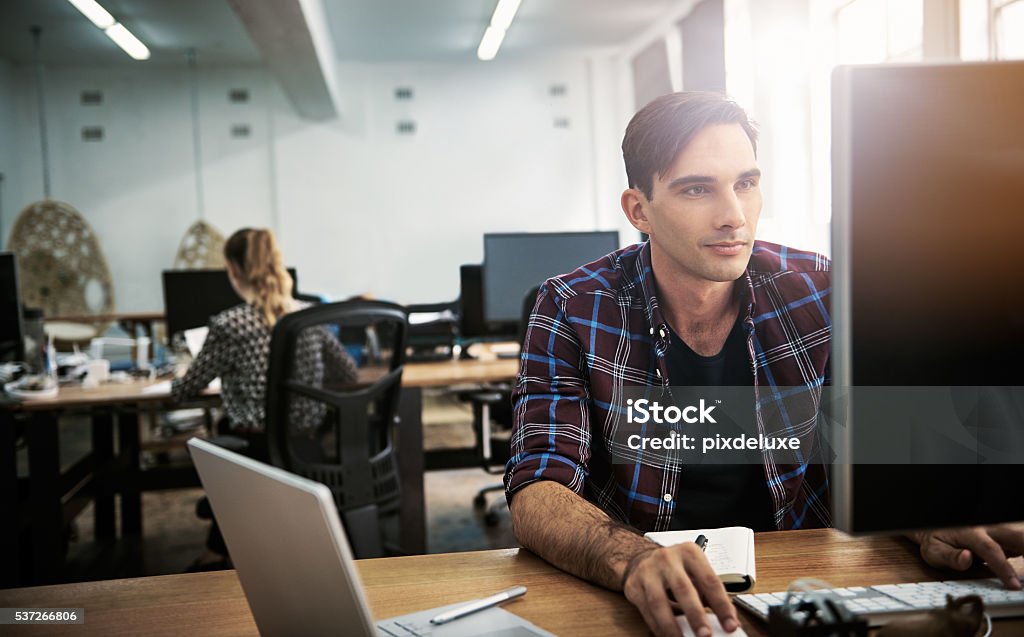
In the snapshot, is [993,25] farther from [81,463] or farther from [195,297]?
[81,463]

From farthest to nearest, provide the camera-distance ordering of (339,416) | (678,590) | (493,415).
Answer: (493,415), (339,416), (678,590)

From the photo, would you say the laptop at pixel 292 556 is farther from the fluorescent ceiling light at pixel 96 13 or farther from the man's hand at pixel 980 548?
the fluorescent ceiling light at pixel 96 13

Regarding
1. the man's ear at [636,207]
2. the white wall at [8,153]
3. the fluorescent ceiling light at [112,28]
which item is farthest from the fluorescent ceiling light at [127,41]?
the man's ear at [636,207]

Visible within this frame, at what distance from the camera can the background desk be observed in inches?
104

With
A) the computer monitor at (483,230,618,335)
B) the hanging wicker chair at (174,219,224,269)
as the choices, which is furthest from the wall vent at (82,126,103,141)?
the computer monitor at (483,230,618,335)

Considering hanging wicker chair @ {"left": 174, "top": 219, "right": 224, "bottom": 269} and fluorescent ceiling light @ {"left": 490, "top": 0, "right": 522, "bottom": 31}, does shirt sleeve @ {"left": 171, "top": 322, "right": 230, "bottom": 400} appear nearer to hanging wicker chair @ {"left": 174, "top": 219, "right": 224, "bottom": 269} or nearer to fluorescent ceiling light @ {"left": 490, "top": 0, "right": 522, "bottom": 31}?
fluorescent ceiling light @ {"left": 490, "top": 0, "right": 522, "bottom": 31}

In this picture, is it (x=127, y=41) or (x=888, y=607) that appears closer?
(x=888, y=607)

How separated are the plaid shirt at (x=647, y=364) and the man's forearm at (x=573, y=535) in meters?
0.11

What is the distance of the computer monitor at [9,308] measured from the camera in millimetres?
2795

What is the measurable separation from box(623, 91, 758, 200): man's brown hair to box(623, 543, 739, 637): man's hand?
24.9 inches

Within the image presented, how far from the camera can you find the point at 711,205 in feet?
3.73

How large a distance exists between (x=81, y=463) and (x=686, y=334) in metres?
2.81

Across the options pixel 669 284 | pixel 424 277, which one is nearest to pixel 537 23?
pixel 424 277

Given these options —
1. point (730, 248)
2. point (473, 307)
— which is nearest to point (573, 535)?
point (730, 248)
